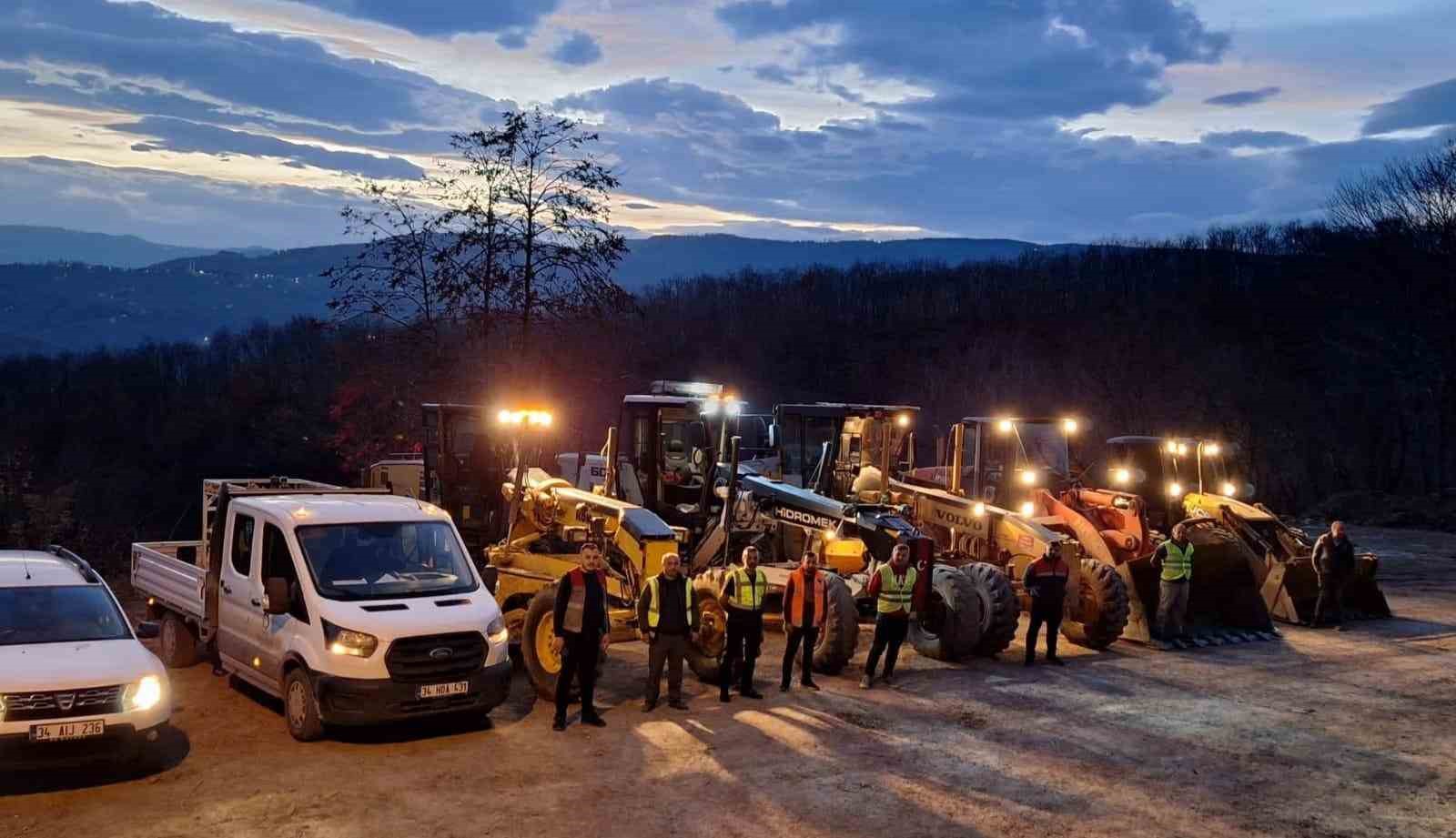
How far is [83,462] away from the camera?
61.4 m

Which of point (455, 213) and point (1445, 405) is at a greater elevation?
point (455, 213)

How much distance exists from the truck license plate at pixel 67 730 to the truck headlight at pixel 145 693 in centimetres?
24

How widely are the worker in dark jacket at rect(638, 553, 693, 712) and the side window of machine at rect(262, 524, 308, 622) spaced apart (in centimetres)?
311

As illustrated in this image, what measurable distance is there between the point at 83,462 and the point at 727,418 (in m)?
56.1

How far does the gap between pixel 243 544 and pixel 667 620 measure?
415 centimetres

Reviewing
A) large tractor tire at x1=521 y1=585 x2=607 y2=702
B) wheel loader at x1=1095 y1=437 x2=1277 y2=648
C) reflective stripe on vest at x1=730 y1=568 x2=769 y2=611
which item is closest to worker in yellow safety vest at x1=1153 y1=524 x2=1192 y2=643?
wheel loader at x1=1095 y1=437 x2=1277 y2=648

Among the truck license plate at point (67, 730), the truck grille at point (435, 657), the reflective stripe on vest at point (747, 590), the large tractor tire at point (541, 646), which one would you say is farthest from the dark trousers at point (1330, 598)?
the truck license plate at point (67, 730)

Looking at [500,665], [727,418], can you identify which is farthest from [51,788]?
[727,418]

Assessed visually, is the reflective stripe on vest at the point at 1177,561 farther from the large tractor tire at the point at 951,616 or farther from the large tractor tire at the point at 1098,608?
the large tractor tire at the point at 951,616

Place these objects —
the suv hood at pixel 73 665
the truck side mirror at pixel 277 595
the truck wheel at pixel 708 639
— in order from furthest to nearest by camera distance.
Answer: the truck wheel at pixel 708 639 → the truck side mirror at pixel 277 595 → the suv hood at pixel 73 665

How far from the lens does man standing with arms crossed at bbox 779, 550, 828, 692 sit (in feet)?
41.3

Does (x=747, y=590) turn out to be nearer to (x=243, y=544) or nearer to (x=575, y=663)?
(x=575, y=663)

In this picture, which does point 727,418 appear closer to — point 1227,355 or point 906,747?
point 906,747

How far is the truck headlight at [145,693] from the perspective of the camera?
8.97 m
